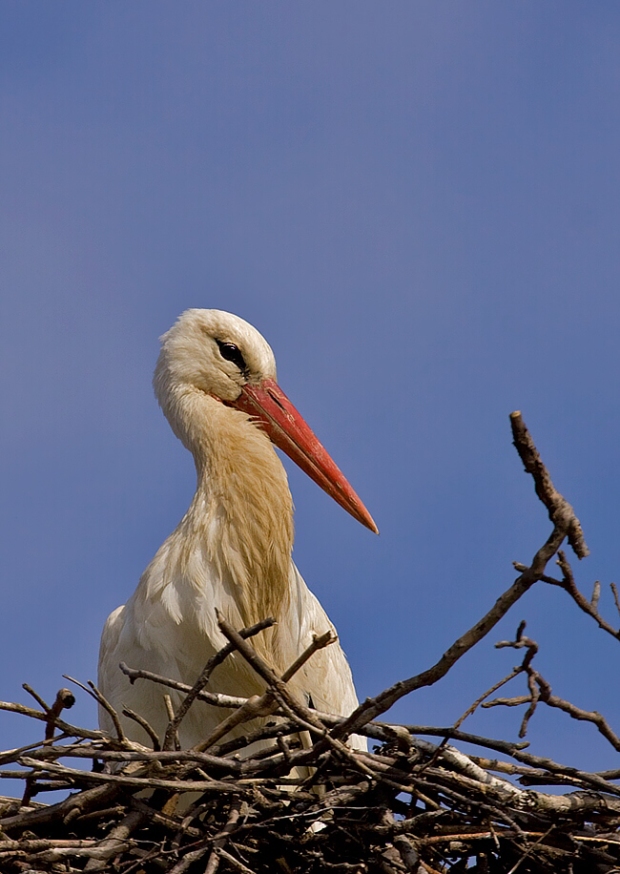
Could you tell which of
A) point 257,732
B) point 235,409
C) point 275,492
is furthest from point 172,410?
point 257,732

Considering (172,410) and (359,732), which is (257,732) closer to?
(359,732)

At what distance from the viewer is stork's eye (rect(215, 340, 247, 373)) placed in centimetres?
352

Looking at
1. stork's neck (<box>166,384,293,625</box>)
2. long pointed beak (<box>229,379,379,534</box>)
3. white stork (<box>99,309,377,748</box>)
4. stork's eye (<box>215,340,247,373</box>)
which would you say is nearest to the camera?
white stork (<box>99,309,377,748</box>)

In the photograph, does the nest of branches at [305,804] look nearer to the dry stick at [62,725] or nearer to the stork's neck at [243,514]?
the dry stick at [62,725]

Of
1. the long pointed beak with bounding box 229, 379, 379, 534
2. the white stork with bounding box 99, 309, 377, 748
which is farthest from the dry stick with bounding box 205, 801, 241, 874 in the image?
the long pointed beak with bounding box 229, 379, 379, 534

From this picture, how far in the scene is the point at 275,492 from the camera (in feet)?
10.2

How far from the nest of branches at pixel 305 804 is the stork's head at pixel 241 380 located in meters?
1.27

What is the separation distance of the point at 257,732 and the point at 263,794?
0.39 feet

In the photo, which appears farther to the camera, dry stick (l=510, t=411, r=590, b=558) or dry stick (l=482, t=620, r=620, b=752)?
dry stick (l=482, t=620, r=620, b=752)

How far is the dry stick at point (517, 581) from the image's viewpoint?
1.56m

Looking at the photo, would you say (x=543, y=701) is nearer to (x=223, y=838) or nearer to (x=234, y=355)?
(x=223, y=838)

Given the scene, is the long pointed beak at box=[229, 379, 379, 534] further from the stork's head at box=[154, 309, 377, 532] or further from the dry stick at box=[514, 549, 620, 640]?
the dry stick at box=[514, 549, 620, 640]

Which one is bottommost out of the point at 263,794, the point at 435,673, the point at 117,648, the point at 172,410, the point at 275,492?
the point at 263,794

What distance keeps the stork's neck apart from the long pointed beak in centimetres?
20
